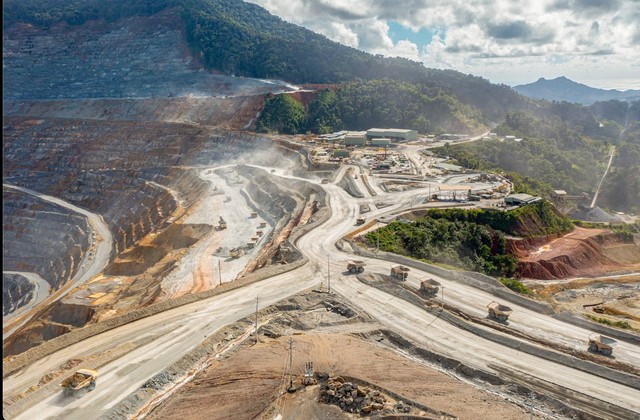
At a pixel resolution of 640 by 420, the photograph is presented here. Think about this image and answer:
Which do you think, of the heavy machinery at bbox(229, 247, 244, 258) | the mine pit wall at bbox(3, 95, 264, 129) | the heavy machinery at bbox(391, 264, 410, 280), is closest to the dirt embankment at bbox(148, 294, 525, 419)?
the heavy machinery at bbox(391, 264, 410, 280)

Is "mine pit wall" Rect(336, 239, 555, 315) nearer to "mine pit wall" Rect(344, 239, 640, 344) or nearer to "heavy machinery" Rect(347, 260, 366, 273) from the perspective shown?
"mine pit wall" Rect(344, 239, 640, 344)

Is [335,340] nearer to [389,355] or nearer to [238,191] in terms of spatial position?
[389,355]

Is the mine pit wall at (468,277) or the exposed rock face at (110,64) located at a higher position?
the exposed rock face at (110,64)

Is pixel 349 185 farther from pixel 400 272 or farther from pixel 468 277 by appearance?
pixel 468 277

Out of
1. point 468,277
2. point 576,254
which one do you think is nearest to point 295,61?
point 576,254

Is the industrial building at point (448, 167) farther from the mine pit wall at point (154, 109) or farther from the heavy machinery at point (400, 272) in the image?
the mine pit wall at point (154, 109)

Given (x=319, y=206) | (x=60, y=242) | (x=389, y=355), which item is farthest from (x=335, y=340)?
(x=60, y=242)

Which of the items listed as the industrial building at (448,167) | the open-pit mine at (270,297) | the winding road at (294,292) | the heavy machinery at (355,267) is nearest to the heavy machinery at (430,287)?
the open-pit mine at (270,297)
